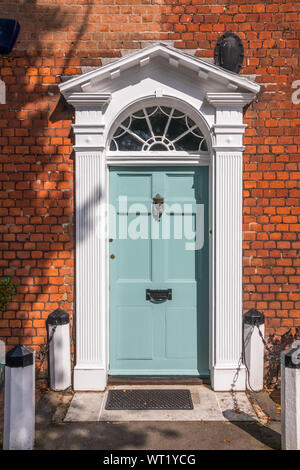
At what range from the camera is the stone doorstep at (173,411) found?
4.05 m

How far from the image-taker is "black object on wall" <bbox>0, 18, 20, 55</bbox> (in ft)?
14.5

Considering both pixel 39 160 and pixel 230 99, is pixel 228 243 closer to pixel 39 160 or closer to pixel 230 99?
pixel 230 99

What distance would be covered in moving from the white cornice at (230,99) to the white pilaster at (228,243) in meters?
0.01

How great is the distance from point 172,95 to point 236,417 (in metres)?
3.53

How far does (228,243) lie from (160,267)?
2.80 feet

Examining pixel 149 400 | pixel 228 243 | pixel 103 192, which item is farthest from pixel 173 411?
pixel 103 192

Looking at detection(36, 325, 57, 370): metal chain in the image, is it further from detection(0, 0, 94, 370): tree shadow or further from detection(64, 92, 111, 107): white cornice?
detection(64, 92, 111, 107): white cornice

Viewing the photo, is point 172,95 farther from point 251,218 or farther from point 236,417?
point 236,417

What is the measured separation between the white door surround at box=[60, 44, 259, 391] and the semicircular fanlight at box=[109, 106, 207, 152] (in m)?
0.20

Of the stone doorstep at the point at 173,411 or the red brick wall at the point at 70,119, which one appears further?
the red brick wall at the point at 70,119

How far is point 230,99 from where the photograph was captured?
4605 millimetres

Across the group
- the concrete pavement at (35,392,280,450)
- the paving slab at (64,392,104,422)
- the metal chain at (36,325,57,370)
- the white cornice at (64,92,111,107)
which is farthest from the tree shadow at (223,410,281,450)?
the white cornice at (64,92,111,107)

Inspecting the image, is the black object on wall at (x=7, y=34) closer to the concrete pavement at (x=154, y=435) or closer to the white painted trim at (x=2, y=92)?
the white painted trim at (x=2, y=92)

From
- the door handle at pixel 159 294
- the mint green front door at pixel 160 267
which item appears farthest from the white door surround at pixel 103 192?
the door handle at pixel 159 294
